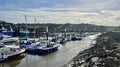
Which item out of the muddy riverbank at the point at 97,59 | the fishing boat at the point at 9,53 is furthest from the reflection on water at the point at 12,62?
the muddy riverbank at the point at 97,59

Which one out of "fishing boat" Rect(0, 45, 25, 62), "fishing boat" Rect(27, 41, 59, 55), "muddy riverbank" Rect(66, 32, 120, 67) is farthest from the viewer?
"fishing boat" Rect(27, 41, 59, 55)

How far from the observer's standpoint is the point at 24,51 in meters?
50.4

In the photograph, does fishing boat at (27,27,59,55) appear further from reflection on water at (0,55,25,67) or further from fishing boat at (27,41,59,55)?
reflection on water at (0,55,25,67)

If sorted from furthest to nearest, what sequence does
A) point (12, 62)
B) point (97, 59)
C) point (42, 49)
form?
1. point (42, 49)
2. point (12, 62)
3. point (97, 59)

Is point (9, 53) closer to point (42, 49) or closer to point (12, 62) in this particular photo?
point (12, 62)

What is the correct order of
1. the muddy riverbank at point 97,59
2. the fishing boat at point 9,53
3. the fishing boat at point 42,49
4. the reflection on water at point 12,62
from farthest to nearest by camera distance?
1. the fishing boat at point 42,49
2. the fishing boat at point 9,53
3. the reflection on water at point 12,62
4. the muddy riverbank at point 97,59

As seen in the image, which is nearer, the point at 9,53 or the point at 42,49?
the point at 9,53

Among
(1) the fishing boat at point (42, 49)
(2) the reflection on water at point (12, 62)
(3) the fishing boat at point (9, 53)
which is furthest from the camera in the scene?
(1) the fishing boat at point (42, 49)

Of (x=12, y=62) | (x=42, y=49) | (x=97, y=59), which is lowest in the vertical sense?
(x=12, y=62)

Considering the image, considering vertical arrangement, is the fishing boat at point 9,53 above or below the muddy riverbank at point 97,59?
above

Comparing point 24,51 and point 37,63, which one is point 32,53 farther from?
point 37,63

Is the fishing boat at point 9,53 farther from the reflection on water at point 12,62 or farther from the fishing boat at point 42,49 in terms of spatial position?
the fishing boat at point 42,49

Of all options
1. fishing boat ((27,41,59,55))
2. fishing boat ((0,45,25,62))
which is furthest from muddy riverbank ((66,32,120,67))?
fishing boat ((0,45,25,62))

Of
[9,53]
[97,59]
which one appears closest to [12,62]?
[9,53]
